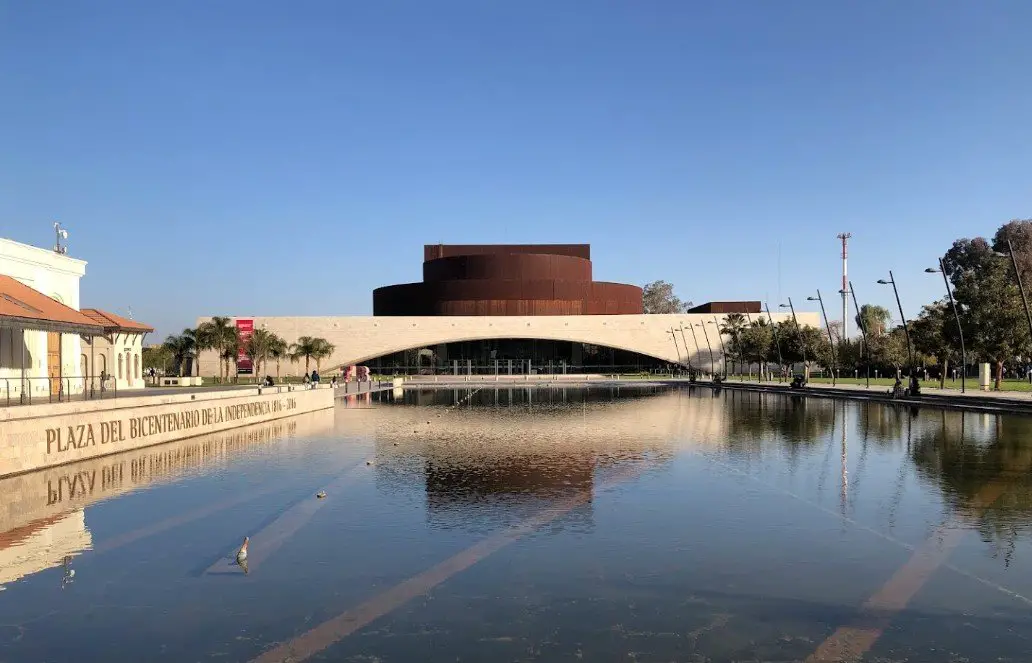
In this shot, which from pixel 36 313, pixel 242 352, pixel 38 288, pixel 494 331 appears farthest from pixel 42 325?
pixel 494 331

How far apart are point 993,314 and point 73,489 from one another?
56.2 meters

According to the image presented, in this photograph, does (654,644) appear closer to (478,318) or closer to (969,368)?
(478,318)

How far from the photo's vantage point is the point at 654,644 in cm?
719

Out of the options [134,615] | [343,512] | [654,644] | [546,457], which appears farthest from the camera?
[546,457]

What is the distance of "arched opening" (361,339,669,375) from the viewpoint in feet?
382

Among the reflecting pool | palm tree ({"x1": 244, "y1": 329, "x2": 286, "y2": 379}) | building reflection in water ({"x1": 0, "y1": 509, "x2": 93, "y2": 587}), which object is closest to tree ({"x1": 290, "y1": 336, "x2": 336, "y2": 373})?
palm tree ({"x1": 244, "y1": 329, "x2": 286, "y2": 379})

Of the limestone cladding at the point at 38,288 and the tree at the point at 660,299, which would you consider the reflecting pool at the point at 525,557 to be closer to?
the limestone cladding at the point at 38,288

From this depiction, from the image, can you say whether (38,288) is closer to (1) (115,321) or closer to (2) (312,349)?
(1) (115,321)

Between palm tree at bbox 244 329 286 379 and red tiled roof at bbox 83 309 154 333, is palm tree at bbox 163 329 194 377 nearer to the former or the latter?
palm tree at bbox 244 329 286 379

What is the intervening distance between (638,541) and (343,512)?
16.0ft

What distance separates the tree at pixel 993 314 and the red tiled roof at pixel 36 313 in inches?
2088

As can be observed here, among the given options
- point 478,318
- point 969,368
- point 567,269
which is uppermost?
point 567,269

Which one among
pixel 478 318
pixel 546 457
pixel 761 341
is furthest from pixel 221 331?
pixel 546 457

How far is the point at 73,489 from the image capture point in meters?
16.0
